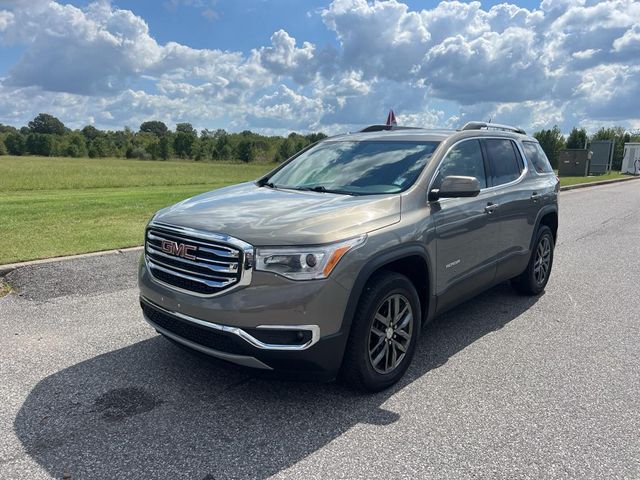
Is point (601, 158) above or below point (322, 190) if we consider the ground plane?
above

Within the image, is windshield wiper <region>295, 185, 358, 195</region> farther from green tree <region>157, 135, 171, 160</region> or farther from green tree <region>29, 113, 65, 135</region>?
green tree <region>29, 113, 65, 135</region>

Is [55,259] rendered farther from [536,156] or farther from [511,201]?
[536,156]

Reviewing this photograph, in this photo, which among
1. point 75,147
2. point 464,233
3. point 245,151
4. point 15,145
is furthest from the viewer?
point 245,151

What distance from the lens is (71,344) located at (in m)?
4.47

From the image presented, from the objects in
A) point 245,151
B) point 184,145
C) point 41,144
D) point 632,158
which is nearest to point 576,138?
point 632,158

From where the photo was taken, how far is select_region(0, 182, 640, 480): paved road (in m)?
2.87

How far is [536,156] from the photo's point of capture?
616cm

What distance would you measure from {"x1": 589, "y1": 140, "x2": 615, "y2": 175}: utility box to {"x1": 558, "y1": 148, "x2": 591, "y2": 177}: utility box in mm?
4044

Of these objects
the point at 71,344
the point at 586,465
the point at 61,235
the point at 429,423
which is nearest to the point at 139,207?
the point at 61,235

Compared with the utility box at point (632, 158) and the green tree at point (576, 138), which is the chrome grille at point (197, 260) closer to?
the utility box at point (632, 158)

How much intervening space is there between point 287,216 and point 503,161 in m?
2.93

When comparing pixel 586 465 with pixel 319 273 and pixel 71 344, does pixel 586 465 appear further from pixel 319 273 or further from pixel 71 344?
pixel 71 344

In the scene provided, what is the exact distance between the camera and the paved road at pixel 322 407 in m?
2.87

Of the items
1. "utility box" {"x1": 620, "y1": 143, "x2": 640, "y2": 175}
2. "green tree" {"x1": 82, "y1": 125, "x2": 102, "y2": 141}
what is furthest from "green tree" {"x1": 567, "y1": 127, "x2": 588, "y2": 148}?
"green tree" {"x1": 82, "y1": 125, "x2": 102, "y2": 141}
